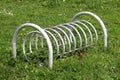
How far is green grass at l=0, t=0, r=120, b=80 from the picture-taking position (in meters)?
6.59

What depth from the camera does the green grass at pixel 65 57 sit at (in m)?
6.59

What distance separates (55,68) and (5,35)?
288cm

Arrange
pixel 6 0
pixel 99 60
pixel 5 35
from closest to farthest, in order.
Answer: pixel 99 60 < pixel 5 35 < pixel 6 0

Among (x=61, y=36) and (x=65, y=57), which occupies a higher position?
(x=61, y=36)

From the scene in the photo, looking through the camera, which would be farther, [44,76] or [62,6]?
[62,6]

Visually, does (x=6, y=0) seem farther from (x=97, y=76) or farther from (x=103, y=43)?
(x=97, y=76)

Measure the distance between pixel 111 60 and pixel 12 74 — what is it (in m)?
1.96

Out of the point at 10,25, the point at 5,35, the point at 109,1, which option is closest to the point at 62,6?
the point at 109,1

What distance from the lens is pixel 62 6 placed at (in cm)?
1328

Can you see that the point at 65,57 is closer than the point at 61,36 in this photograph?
Yes

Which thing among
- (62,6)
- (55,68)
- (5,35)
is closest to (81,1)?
(62,6)

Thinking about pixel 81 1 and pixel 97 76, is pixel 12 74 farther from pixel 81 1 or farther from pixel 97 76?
pixel 81 1

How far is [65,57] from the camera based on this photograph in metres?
7.48

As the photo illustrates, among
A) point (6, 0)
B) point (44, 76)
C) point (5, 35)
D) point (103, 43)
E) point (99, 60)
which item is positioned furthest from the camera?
point (6, 0)
